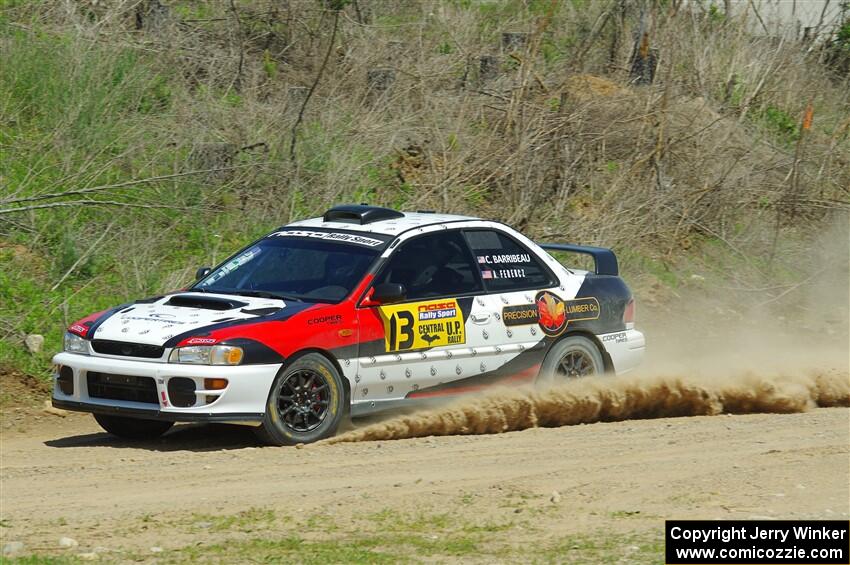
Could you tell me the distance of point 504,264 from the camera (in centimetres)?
985

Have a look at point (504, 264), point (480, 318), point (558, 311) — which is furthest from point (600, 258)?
point (480, 318)

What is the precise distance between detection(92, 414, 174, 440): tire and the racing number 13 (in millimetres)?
1714

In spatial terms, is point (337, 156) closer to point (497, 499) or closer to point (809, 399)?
point (809, 399)

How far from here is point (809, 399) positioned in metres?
10.6

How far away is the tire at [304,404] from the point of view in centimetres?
830

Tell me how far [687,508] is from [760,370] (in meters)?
4.41

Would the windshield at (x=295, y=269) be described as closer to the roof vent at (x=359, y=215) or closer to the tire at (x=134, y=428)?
the roof vent at (x=359, y=215)

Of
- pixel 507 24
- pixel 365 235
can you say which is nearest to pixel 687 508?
pixel 365 235

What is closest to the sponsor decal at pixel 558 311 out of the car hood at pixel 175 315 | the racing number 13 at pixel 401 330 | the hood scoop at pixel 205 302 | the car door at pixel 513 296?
the car door at pixel 513 296

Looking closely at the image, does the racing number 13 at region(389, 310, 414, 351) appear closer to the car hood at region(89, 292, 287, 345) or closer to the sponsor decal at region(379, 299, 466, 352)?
the sponsor decal at region(379, 299, 466, 352)

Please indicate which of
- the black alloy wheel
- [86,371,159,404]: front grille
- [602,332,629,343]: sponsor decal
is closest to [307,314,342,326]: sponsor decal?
the black alloy wheel

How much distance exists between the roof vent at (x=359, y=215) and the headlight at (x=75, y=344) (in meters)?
2.27

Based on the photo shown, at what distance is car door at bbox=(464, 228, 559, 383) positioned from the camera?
9617 mm

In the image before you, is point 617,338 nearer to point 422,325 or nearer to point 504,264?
point 504,264
